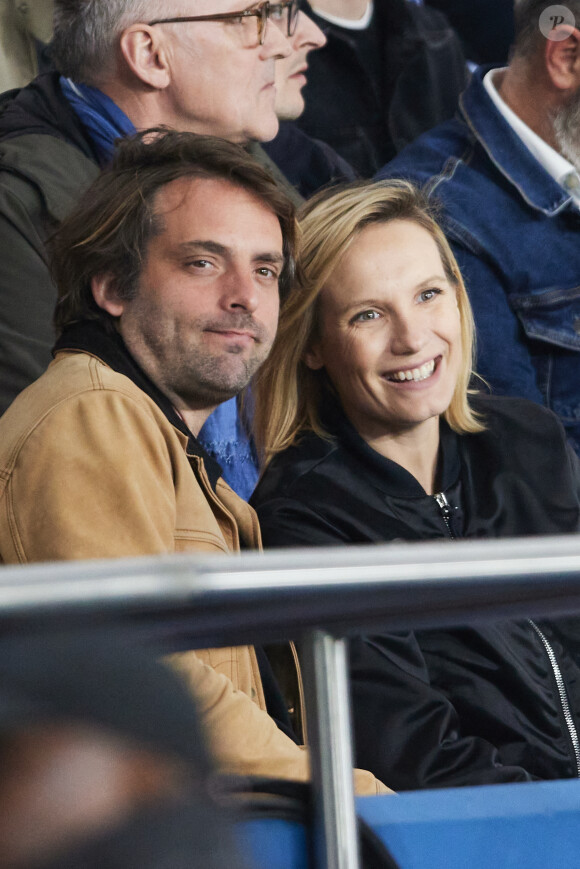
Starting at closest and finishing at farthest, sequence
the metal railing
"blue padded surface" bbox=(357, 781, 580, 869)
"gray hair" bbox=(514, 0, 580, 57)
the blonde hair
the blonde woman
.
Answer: the metal railing → "blue padded surface" bbox=(357, 781, 580, 869) → the blonde woman → the blonde hair → "gray hair" bbox=(514, 0, 580, 57)

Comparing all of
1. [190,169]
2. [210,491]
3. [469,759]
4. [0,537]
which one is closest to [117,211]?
[190,169]

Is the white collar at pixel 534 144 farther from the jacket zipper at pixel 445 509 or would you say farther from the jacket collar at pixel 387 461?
the jacket zipper at pixel 445 509

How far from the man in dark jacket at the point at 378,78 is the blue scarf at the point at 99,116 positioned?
336mm

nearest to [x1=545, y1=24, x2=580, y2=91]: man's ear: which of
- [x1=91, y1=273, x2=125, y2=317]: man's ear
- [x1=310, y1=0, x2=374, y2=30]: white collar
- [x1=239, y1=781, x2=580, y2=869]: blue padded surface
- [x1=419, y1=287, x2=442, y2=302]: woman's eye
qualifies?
[x1=310, y1=0, x2=374, y2=30]: white collar

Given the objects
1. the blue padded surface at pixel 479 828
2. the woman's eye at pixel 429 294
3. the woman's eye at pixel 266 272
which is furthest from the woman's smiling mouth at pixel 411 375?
the blue padded surface at pixel 479 828

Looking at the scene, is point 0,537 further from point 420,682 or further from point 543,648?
point 543,648

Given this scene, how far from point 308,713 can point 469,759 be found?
0.84m

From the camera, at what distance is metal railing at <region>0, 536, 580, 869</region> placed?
45cm

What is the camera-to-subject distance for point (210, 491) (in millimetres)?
1345

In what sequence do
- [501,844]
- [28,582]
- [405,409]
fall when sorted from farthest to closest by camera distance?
Answer: [405,409], [501,844], [28,582]

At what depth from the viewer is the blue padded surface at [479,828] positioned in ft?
2.22

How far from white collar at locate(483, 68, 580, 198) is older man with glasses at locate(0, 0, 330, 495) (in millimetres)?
414

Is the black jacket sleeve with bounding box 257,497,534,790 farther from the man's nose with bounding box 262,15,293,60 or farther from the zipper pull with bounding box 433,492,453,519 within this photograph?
the man's nose with bounding box 262,15,293,60

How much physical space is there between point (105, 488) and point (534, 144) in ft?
3.99
